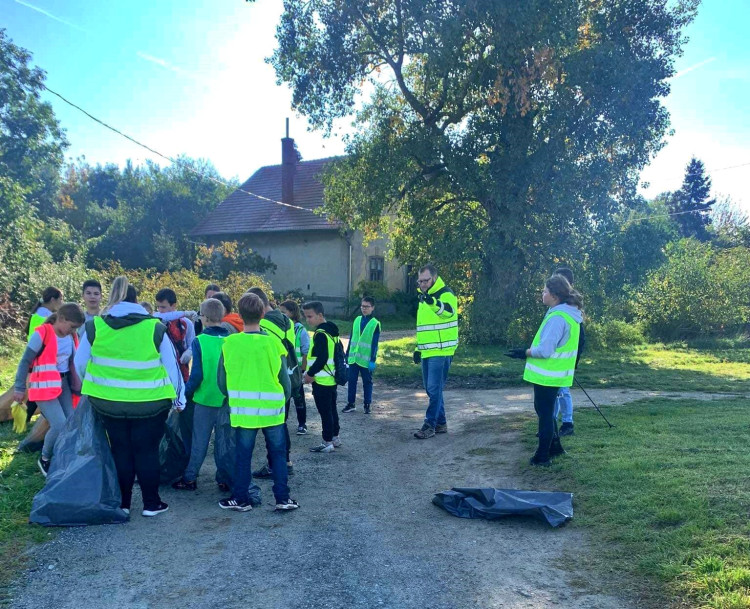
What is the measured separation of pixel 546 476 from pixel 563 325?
154 cm

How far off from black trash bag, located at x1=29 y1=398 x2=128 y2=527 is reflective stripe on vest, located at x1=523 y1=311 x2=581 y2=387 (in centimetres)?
391

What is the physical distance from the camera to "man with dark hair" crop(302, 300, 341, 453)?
7129mm

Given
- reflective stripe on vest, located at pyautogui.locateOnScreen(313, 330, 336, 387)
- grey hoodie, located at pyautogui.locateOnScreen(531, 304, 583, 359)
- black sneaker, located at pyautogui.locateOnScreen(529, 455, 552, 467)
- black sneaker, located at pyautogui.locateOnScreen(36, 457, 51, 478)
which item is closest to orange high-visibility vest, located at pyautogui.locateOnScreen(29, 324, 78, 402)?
black sneaker, located at pyautogui.locateOnScreen(36, 457, 51, 478)

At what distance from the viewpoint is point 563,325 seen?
6469 millimetres

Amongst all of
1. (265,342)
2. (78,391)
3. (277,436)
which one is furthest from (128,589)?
(78,391)

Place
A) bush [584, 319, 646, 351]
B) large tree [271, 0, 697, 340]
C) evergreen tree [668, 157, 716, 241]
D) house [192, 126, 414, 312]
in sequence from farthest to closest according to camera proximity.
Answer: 1. evergreen tree [668, 157, 716, 241]
2. house [192, 126, 414, 312]
3. bush [584, 319, 646, 351]
4. large tree [271, 0, 697, 340]

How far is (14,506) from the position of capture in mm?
5285

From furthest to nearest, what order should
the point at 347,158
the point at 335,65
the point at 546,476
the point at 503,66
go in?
the point at 347,158 < the point at 335,65 < the point at 503,66 < the point at 546,476

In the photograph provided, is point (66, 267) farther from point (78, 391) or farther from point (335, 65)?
point (78, 391)

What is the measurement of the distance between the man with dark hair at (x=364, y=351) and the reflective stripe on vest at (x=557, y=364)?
357cm

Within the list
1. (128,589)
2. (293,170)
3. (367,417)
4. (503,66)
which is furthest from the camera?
(293,170)

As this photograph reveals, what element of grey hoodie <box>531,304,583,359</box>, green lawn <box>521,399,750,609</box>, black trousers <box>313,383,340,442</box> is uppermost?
grey hoodie <box>531,304,583,359</box>

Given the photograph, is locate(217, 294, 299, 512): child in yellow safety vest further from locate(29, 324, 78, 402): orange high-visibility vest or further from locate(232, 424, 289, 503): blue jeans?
locate(29, 324, 78, 402): orange high-visibility vest

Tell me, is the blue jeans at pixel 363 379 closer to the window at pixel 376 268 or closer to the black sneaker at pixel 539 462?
the black sneaker at pixel 539 462
